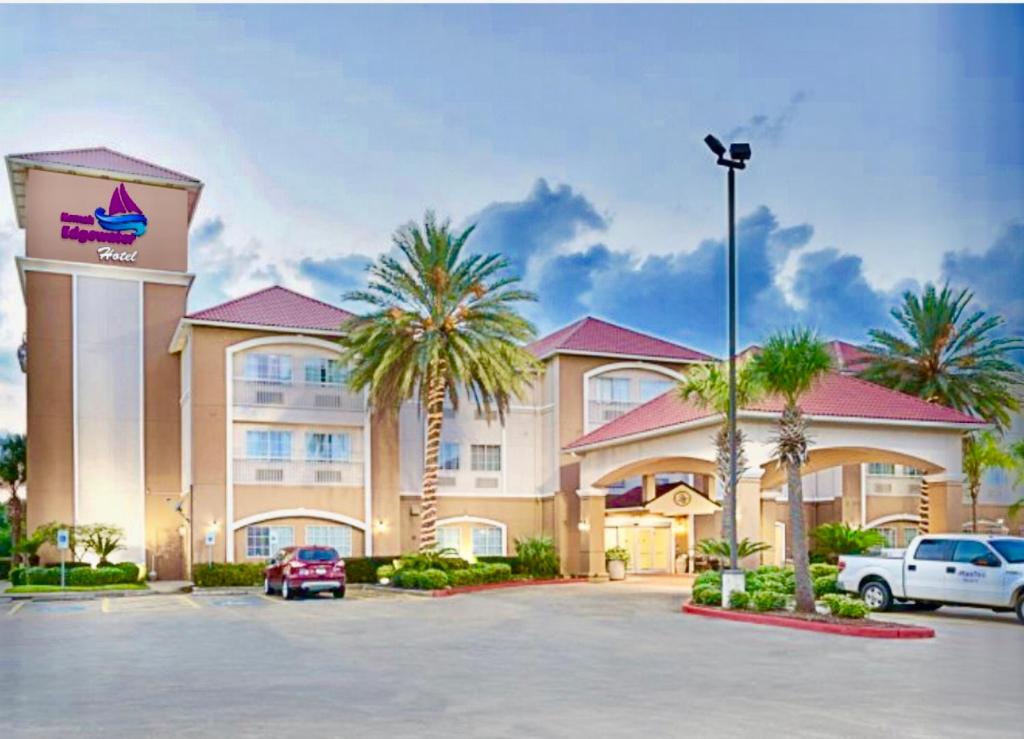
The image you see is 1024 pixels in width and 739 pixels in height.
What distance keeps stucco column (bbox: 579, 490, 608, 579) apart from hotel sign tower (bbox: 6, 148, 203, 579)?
1667cm

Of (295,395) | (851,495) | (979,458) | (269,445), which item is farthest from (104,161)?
(979,458)

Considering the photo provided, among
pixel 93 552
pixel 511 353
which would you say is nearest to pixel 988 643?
pixel 511 353

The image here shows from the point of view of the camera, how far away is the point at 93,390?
138ft

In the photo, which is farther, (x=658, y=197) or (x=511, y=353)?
(x=511, y=353)

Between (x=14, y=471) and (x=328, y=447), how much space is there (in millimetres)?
24115

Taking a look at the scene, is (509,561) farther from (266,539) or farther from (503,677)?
(503,677)

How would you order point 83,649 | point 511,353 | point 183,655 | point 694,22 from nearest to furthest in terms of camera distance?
point 694,22 < point 183,655 < point 83,649 < point 511,353

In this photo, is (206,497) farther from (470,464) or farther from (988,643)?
(988,643)

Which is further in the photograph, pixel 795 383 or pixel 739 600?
pixel 739 600

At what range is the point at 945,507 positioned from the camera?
2894 cm

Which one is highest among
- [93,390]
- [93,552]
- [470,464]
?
[93,390]

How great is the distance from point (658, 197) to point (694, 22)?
13.9ft

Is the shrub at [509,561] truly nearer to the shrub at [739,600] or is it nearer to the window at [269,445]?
the window at [269,445]

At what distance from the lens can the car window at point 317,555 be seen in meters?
30.3
